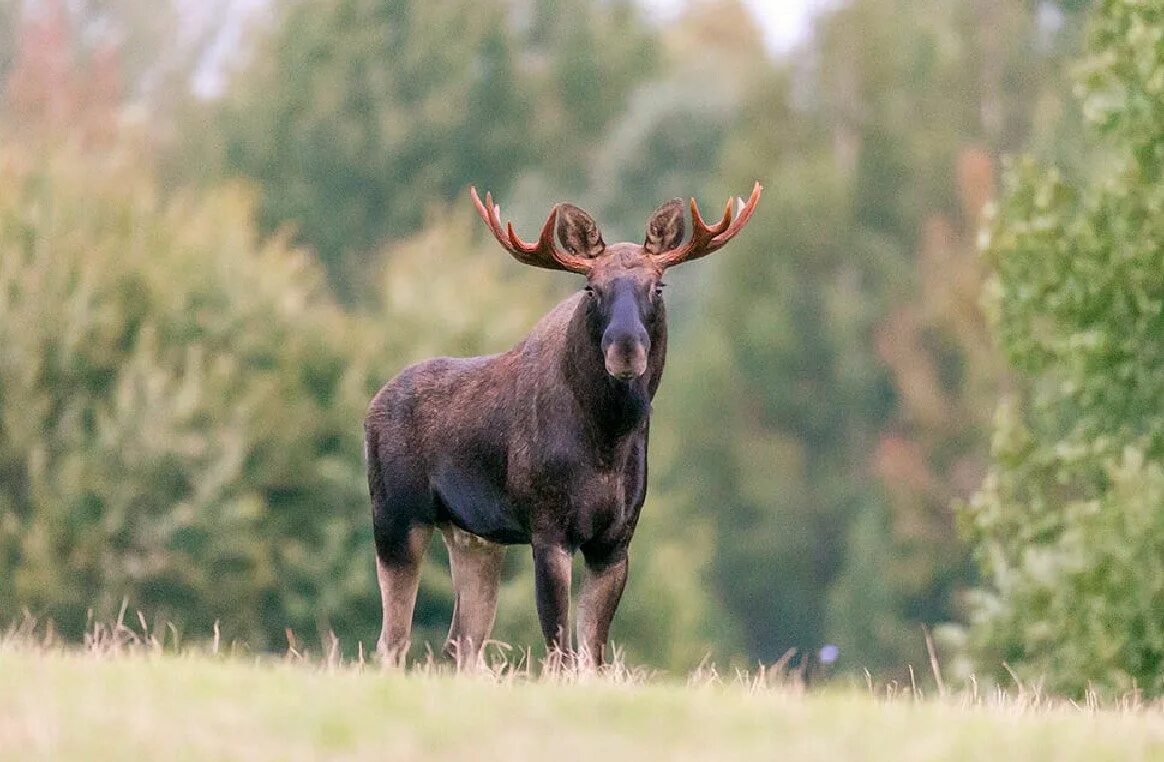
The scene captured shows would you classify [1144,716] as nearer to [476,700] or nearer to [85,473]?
[476,700]

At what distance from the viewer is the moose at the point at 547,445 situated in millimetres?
12594

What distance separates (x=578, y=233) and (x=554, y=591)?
5.65 feet

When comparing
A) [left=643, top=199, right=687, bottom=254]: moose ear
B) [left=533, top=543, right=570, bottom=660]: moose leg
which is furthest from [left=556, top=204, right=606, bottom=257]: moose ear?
[left=533, top=543, right=570, bottom=660]: moose leg

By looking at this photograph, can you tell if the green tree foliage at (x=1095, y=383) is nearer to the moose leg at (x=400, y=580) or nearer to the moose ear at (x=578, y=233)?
the moose leg at (x=400, y=580)

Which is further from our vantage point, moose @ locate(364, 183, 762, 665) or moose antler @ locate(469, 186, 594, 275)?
moose antler @ locate(469, 186, 594, 275)

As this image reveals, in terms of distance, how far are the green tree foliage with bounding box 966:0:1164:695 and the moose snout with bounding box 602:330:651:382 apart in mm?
11663

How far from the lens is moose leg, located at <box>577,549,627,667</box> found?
41.4 ft

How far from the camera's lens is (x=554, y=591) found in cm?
1258

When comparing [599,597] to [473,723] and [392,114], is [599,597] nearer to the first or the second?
[473,723]

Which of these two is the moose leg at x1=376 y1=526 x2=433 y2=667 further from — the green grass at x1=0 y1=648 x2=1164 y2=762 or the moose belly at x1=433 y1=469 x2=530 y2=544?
the green grass at x1=0 y1=648 x2=1164 y2=762

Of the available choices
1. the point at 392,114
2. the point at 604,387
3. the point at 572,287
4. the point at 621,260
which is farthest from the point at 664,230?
the point at 392,114

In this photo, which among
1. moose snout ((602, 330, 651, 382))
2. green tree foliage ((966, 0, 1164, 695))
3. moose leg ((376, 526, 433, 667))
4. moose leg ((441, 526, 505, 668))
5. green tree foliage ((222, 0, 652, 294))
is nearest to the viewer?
moose snout ((602, 330, 651, 382))

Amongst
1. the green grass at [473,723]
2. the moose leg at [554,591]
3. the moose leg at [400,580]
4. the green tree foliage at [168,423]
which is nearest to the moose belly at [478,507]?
the moose leg at [400,580]

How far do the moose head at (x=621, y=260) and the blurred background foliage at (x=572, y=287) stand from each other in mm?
11443
